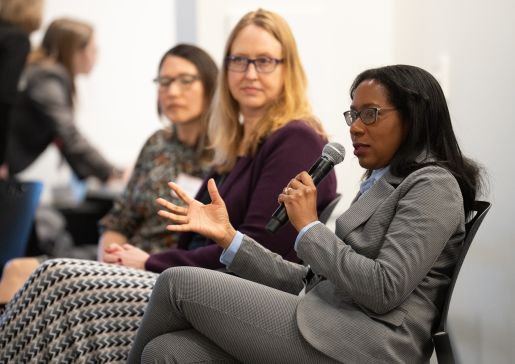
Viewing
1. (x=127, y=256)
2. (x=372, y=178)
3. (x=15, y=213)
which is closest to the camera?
(x=372, y=178)

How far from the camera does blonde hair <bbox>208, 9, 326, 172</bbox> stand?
288 cm

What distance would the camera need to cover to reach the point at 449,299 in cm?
197

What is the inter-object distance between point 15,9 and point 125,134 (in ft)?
12.3

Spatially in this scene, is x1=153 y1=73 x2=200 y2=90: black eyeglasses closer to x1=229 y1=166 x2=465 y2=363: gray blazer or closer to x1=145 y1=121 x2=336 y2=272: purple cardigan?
x1=145 y1=121 x2=336 y2=272: purple cardigan

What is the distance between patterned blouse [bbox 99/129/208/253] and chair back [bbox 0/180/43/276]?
349 mm

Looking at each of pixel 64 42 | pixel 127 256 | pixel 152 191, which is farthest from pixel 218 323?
pixel 64 42

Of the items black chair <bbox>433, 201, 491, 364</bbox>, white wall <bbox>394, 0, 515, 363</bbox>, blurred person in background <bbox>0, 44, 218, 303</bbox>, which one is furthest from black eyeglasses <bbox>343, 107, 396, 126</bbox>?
blurred person in background <bbox>0, 44, 218, 303</bbox>

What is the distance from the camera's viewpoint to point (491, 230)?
9.49ft

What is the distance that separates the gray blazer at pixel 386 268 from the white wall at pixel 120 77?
588 centimetres

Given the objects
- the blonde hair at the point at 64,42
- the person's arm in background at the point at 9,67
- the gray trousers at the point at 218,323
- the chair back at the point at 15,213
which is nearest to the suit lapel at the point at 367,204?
the gray trousers at the point at 218,323

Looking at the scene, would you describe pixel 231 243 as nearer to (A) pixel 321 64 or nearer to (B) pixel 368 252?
(B) pixel 368 252

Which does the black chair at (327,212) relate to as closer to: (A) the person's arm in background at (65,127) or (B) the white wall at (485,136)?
(B) the white wall at (485,136)

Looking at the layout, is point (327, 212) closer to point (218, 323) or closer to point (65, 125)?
point (218, 323)

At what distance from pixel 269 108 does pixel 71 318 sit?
0.97 meters
